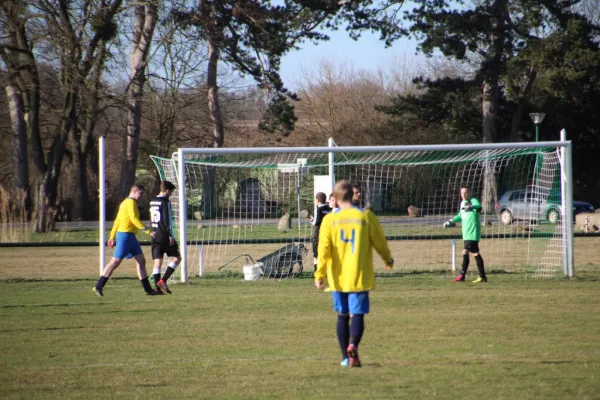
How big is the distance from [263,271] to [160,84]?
22544 millimetres

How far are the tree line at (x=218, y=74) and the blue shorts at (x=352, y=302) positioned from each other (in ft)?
74.7

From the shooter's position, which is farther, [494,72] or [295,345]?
[494,72]

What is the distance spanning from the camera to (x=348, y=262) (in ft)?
23.4

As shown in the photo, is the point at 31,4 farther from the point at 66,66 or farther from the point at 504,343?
the point at 504,343

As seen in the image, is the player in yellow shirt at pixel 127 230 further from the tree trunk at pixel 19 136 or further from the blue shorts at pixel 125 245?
the tree trunk at pixel 19 136

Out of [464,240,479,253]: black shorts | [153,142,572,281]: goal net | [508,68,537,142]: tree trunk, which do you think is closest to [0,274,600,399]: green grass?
[464,240,479,253]: black shorts

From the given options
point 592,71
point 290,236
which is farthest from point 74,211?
point 592,71

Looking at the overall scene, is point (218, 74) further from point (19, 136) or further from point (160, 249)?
point (160, 249)

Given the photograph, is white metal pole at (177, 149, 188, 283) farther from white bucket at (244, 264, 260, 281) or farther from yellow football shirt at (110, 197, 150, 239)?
yellow football shirt at (110, 197, 150, 239)

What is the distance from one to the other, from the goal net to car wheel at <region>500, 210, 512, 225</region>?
0.08 m

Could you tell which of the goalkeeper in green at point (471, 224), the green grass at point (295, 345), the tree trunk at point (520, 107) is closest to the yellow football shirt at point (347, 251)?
the green grass at point (295, 345)

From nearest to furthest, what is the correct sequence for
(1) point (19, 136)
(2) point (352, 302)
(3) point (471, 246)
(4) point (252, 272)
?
(2) point (352, 302) < (3) point (471, 246) < (4) point (252, 272) < (1) point (19, 136)

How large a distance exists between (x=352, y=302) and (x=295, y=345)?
1.49 metres

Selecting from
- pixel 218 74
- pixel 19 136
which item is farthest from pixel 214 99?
pixel 19 136
